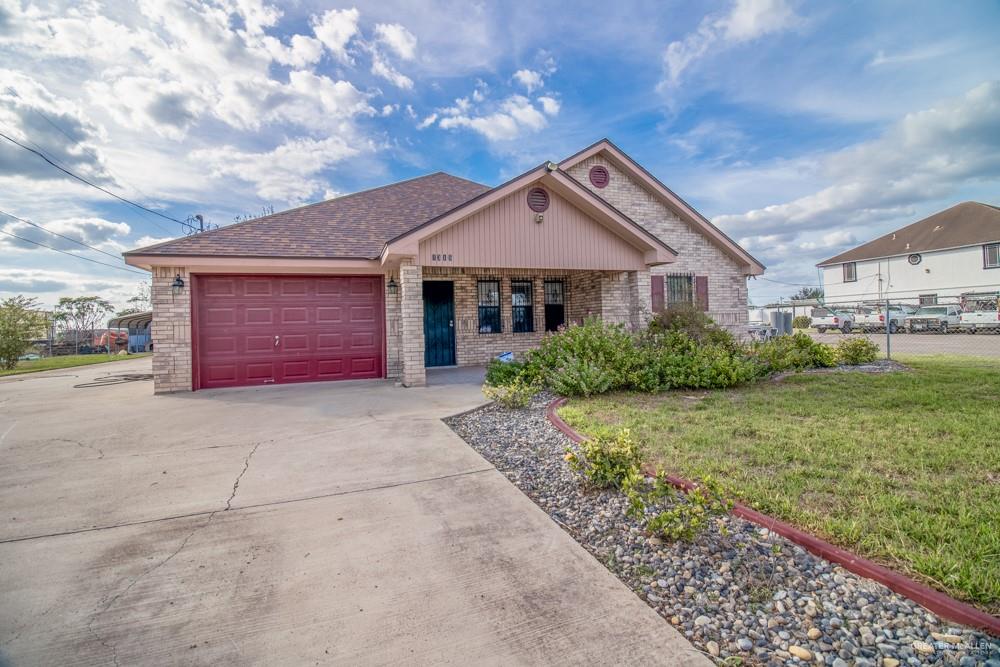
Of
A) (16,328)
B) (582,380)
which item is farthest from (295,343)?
(16,328)

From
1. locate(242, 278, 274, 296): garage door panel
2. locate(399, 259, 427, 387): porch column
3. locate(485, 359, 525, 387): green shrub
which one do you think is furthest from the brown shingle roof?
locate(485, 359, 525, 387): green shrub

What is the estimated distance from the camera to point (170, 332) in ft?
29.9

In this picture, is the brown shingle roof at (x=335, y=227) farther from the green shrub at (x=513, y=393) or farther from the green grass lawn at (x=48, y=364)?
the green grass lawn at (x=48, y=364)

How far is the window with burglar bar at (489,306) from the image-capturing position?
12.6 metres

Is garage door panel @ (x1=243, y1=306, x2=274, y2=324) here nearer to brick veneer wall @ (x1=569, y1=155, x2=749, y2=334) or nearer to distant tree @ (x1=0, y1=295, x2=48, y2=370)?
brick veneer wall @ (x1=569, y1=155, x2=749, y2=334)

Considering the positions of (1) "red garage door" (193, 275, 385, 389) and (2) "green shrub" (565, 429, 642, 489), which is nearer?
(2) "green shrub" (565, 429, 642, 489)

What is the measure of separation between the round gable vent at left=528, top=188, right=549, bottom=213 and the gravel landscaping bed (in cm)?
764

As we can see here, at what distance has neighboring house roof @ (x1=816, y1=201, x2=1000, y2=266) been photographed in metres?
27.1

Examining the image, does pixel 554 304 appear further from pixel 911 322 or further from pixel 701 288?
pixel 911 322

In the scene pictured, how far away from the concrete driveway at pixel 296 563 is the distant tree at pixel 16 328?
17.0m

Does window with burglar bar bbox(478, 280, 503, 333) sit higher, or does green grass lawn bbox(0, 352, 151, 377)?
window with burglar bar bbox(478, 280, 503, 333)

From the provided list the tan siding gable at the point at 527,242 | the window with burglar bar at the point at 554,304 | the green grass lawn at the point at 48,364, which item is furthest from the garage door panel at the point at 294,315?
the green grass lawn at the point at 48,364

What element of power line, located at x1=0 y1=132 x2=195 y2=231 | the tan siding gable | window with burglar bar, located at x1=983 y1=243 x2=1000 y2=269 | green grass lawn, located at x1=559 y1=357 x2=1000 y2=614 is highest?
power line, located at x1=0 y1=132 x2=195 y2=231

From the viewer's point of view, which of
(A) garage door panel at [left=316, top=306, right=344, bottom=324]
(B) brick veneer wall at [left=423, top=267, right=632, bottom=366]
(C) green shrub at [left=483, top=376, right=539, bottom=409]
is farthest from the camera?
(B) brick veneer wall at [left=423, top=267, right=632, bottom=366]
